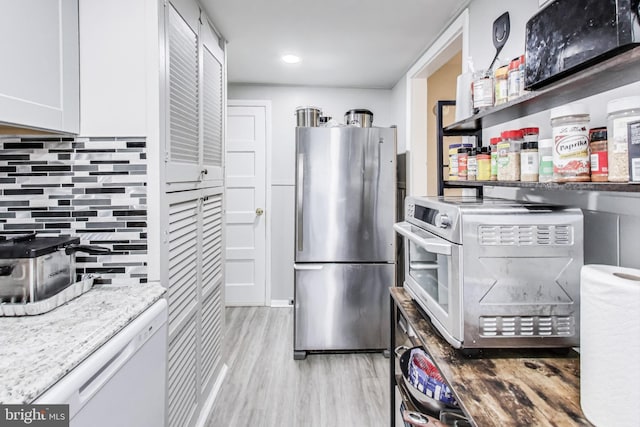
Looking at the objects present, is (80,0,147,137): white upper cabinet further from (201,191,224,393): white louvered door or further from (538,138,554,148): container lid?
(538,138,554,148): container lid

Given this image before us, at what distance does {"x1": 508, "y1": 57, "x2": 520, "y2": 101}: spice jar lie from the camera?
3.81ft

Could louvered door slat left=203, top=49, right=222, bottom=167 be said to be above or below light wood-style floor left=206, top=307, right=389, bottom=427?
above

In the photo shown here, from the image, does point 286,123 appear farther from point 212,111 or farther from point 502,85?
point 502,85

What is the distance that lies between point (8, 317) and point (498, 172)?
167 centimetres

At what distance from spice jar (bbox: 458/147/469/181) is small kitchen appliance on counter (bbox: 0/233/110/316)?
5.16ft

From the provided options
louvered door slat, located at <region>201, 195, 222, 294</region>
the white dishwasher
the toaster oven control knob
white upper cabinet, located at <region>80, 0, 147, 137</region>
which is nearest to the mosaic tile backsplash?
white upper cabinet, located at <region>80, 0, 147, 137</region>

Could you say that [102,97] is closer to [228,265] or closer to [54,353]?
[54,353]

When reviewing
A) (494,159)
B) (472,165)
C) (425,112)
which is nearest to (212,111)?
(472,165)

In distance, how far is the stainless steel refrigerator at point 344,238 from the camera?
2.85 metres

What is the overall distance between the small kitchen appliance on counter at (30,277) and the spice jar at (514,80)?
5.25ft

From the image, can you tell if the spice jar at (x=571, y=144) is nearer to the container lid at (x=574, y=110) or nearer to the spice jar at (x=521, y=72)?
the container lid at (x=574, y=110)

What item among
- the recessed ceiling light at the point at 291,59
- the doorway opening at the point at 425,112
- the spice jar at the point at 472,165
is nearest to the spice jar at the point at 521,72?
the spice jar at the point at 472,165

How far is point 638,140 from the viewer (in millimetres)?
681

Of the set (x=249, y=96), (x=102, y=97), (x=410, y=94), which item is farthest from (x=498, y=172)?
(x=249, y=96)
